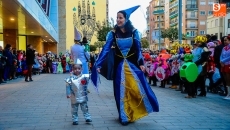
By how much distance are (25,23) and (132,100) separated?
17.3 m

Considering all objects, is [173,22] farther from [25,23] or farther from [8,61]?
[8,61]

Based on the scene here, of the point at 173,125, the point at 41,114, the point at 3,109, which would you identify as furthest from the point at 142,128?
the point at 3,109

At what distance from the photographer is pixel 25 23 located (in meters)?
21.8

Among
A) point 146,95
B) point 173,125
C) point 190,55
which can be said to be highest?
point 190,55

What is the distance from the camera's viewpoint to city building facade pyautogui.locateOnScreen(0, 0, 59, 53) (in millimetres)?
15523

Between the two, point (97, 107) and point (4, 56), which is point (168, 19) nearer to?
point (4, 56)

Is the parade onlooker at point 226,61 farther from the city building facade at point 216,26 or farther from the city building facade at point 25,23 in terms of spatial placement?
the city building facade at point 216,26

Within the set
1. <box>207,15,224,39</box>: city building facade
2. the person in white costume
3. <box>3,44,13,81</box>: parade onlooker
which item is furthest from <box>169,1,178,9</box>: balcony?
the person in white costume

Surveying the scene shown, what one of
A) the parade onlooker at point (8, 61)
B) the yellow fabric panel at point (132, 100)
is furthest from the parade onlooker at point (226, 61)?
the parade onlooker at point (8, 61)

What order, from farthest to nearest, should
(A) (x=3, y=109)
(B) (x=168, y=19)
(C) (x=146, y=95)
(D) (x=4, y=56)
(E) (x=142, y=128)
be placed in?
(B) (x=168, y=19)
(D) (x=4, y=56)
(A) (x=3, y=109)
(C) (x=146, y=95)
(E) (x=142, y=128)

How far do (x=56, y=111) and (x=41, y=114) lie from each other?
417mm

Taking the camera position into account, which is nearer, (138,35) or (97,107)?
(138,35)

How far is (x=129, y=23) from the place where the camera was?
6129mm

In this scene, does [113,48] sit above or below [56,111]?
above
